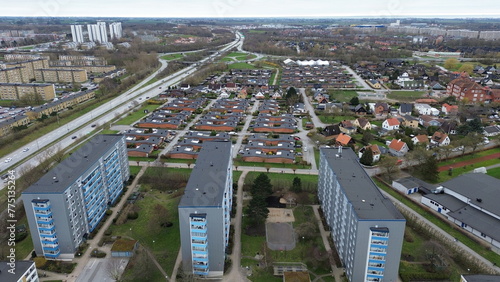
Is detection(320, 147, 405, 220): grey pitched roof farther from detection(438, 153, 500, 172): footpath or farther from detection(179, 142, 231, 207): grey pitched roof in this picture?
detection(438, 153, 500, 172): footpath

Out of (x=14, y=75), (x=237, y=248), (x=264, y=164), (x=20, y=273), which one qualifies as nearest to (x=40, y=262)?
(x=20, y=273)

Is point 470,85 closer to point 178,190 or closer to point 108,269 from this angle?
point 178,190

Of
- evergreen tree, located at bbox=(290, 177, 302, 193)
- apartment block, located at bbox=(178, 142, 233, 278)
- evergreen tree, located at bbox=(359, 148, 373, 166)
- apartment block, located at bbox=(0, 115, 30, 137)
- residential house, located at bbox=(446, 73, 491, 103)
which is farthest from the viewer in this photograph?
residential house, located at bbox=(446, 73, 491, 103)

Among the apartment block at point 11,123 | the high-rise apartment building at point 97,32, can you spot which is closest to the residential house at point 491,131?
the apartment block at point 11,123

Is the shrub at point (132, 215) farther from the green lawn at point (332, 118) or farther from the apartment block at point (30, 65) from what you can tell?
the apartment block at point (30, 65)

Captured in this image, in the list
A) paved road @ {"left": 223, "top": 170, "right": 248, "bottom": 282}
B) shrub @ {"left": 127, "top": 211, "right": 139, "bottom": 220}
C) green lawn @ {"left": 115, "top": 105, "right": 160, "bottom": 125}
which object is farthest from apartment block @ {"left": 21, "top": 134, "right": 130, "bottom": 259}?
green lawn @ {"left": 115, "top": 105, "right": 160, "bottom": 125}
